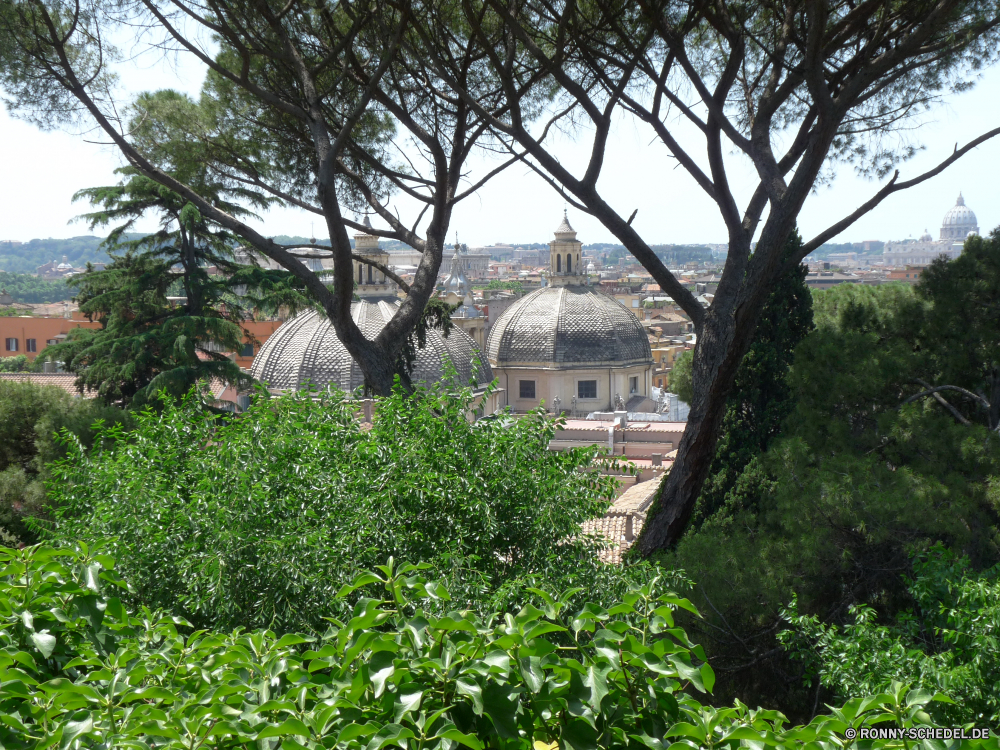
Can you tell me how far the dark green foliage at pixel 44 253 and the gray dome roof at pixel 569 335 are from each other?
108m

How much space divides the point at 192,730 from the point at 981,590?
11.4ft

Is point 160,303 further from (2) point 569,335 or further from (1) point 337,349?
(2) point 569,335

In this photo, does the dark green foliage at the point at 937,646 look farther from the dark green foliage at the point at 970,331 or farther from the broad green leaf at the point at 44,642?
the broad green leaf at the point at 44,642

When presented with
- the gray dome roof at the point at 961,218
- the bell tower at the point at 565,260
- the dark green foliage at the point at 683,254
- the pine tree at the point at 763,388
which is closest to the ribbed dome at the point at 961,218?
the gray dome roof at the point at 961,218

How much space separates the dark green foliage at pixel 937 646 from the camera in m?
3.38

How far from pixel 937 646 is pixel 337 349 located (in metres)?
25.6

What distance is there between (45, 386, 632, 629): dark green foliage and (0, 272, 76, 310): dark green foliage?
70.3m

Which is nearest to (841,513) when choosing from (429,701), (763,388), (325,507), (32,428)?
(325,507)

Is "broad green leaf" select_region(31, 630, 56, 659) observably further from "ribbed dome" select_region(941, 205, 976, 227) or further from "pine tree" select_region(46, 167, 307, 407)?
"ribbed dome" select_region(941, 205, 976, 227)

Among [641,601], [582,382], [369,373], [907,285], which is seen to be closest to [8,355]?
[582,382]

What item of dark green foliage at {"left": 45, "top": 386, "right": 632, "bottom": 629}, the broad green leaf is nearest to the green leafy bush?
the broad green leaf

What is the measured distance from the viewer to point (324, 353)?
28969mm

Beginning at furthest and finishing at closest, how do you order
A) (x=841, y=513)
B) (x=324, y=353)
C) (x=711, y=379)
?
1. (x=324, y=353)
2. (x=711, y=379)
3. (x=841, y=513)

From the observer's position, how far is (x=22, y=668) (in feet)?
6.24
